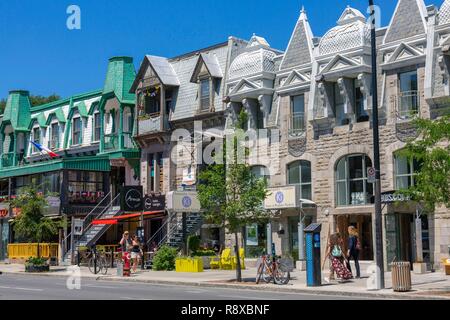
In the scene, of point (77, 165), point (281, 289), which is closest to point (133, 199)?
point (77, 165)

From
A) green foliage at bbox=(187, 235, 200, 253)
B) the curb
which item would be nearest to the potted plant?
the curb

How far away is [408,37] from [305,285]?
12409 mm

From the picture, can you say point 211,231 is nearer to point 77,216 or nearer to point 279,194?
point 279,194

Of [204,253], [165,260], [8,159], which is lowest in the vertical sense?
[165,260]

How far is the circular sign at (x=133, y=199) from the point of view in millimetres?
36312

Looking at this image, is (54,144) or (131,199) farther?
(54,144)

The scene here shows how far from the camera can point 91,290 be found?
22.1 meters

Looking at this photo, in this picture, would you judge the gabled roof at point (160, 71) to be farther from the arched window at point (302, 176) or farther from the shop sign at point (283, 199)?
the shop sign at point (283, 199)

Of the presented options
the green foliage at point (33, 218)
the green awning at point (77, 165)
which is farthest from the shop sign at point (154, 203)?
the green awning at point (77, 165)

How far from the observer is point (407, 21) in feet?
99.2

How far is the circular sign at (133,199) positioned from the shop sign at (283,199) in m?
6.90

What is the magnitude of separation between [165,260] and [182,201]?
2941mm

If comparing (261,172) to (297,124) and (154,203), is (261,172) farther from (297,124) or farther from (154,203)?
(154,203)
